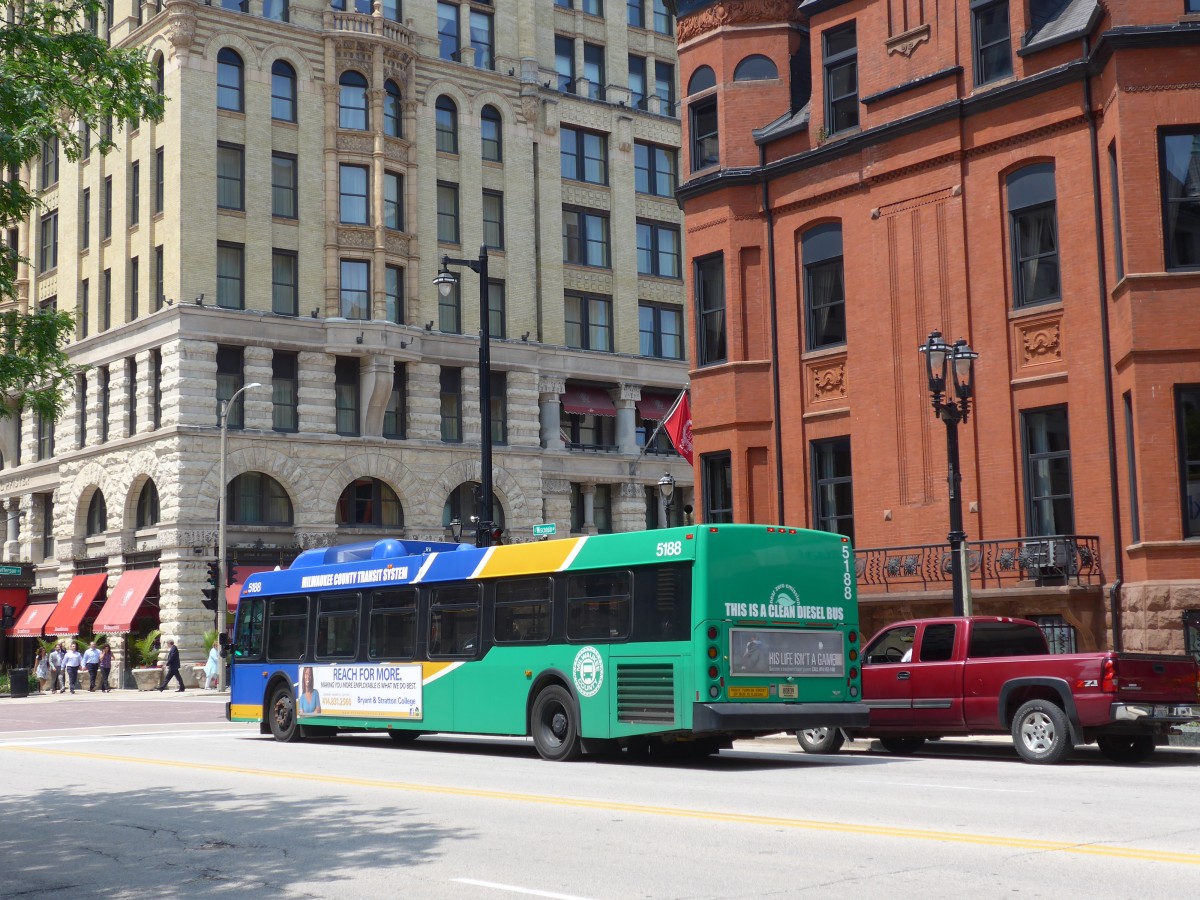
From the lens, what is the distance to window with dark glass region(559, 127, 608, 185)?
198 feet

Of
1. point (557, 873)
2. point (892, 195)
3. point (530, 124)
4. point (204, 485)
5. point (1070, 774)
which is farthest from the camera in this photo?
point (530, 124)

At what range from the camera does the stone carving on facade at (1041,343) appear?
25.7 meters

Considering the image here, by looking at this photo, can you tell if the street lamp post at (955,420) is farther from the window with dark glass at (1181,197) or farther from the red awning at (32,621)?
the red awning at (32,621)

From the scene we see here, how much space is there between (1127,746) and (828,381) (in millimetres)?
12492

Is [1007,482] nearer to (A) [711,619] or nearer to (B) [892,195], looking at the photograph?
(B) [892,195]

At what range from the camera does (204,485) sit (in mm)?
49156

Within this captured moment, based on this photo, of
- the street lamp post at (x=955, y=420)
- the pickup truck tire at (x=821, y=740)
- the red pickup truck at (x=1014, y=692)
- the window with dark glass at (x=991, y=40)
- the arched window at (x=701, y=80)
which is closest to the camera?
the red pickup truck at (x=1014, y=692)

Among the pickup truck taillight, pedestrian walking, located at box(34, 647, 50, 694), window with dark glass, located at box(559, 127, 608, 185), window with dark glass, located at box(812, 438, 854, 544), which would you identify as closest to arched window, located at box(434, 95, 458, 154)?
window with dark glass, located at box(559, 127, 608, 185)

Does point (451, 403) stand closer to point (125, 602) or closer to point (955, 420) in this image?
point (125, 602)

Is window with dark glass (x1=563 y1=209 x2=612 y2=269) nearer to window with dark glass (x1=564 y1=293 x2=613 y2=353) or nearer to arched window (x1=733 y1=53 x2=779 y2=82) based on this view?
window with dark glass (x1=564 y1=293 x2=613 y2=353)

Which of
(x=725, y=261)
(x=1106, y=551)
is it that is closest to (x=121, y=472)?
(x=725, y=261)

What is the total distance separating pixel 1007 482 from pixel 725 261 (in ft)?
27.2

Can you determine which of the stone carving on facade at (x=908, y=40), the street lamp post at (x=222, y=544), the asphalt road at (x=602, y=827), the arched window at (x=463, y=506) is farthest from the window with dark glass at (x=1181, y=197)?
the arched window at (x=463, y=506)

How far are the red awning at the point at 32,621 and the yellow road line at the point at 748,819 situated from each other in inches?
1554
